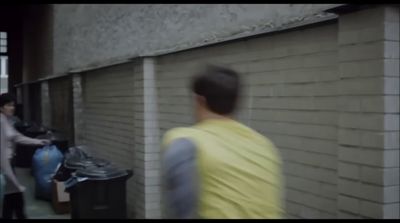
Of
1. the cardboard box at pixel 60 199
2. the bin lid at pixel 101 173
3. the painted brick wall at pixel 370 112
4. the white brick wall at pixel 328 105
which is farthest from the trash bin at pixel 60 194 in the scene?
the painted brick wall at pixel 370 112

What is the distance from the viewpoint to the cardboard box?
8.35 metres

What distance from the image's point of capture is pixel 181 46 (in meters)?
6.79

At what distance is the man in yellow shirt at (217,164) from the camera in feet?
6.92

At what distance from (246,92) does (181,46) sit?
5.91 feet

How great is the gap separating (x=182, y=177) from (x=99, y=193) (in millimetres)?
4961

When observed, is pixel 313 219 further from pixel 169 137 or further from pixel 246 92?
pixel 169 137

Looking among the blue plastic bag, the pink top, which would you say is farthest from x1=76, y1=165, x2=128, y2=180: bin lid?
the blue plastic bag

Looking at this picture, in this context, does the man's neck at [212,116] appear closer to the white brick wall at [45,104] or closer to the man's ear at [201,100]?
the man's ear at [201,100]

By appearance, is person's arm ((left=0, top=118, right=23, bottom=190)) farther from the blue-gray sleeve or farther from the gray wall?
the blue-gray sleeve

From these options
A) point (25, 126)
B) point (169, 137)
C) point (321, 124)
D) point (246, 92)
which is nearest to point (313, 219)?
point (321, 124)

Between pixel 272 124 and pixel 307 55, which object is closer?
pixel 307 55

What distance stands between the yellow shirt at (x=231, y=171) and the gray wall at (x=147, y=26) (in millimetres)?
2281

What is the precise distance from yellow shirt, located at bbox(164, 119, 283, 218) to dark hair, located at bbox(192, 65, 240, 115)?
56 millimetres

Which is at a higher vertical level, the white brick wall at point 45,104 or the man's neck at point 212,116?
→ the man's neck at point 212,116
